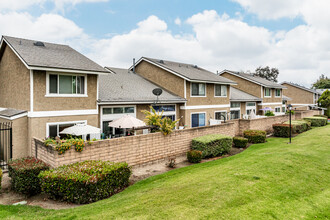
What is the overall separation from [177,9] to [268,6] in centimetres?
853

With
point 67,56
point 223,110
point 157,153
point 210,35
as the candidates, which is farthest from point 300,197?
point 210,35

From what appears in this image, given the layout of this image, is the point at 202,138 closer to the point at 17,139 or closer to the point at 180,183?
the point at 180,183

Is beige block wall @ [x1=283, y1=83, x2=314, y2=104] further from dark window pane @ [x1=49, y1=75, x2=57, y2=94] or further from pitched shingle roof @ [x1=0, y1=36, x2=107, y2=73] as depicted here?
dark window pane @ [x1=49, y1=75, x2=57, y2=94]

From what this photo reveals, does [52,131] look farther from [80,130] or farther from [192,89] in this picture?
[192,89]

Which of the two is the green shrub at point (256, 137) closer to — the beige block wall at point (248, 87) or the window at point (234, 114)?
the window at point (234, 114)

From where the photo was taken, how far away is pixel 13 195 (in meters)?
7.77

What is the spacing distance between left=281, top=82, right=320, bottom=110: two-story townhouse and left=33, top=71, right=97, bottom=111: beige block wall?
47.5 metres

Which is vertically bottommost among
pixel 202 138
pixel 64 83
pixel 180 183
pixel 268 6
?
pixel 180 183

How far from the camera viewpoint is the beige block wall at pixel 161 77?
21.0 m

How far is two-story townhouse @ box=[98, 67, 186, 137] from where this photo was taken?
49.0 feet

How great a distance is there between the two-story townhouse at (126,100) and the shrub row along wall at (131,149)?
4.38m

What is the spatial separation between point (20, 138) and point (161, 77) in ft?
47.3

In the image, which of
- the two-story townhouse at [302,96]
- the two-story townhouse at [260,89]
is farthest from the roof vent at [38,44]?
the two-story townhouse at [302,96]

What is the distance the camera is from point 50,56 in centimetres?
1300
